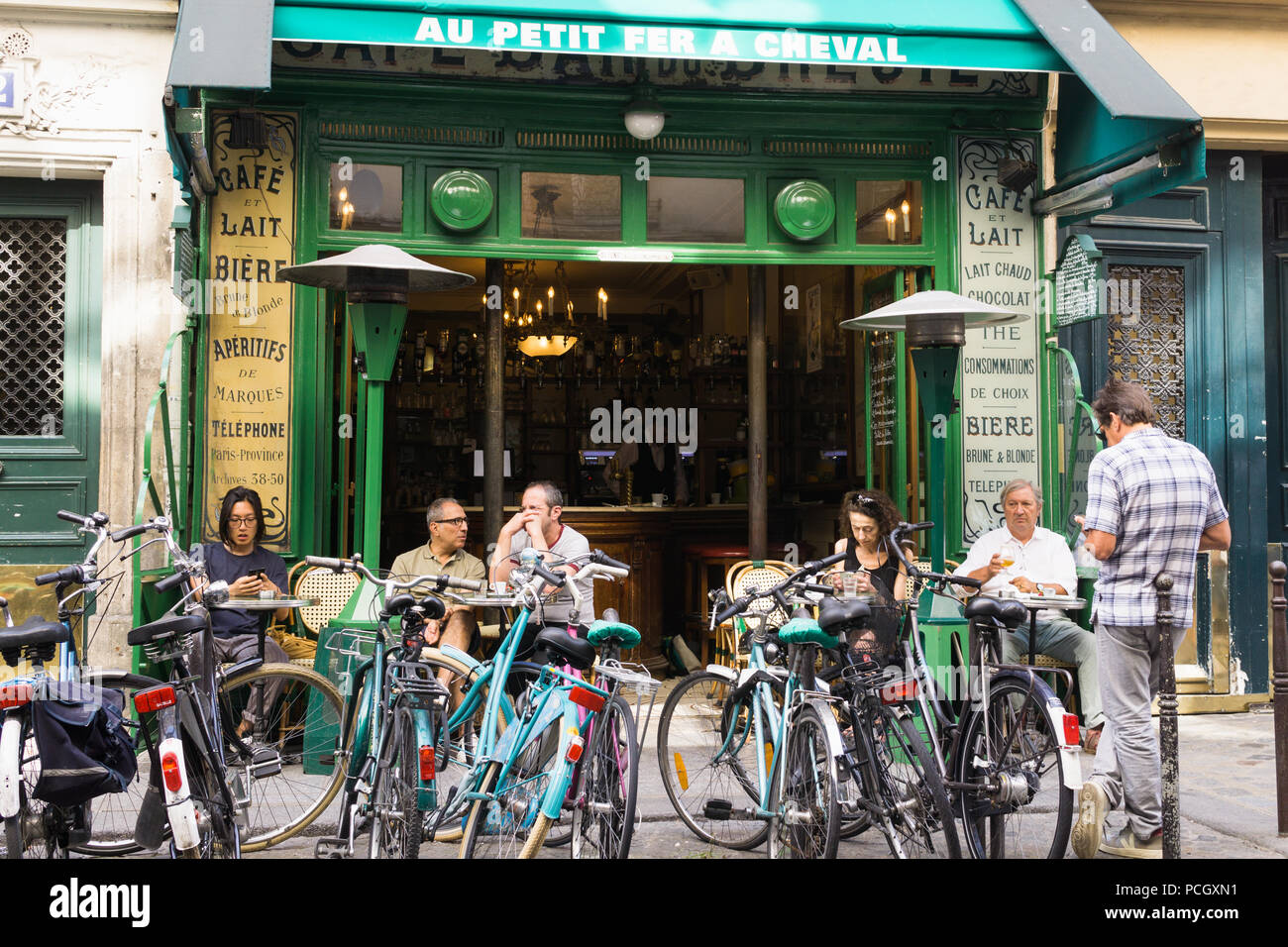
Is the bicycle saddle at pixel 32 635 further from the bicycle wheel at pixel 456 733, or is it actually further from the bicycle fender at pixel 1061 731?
the bicycle fender at pixel 1061 731

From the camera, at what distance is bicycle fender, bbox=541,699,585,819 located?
3.96 metres

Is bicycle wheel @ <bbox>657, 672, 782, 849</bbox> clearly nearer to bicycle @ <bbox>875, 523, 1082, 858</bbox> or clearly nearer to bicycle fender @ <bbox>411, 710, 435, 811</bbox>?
bicycle @ <bbox>875, 523, 1082, 858</bbox>

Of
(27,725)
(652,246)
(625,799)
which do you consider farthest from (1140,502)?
(27,725)

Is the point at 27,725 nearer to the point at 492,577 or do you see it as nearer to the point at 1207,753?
the point at 492,577

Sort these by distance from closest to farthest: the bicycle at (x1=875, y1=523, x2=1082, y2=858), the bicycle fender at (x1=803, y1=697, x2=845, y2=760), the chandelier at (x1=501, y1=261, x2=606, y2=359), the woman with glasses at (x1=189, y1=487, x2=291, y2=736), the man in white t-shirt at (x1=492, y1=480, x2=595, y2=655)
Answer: the bicycle fender at (x1=803, y1=697, x2=845, y2=760), the bicycle at (x1=875, y1=523, x2=1082, y2=858), the man in white t-shirt at (x1=492, y1=480, x2=595, y2=655), the woman with glasses at (x1=189, y1=487, x2=291, y2=736), the chandelier at (x1=501, y1=261, x2=606, y2=359)

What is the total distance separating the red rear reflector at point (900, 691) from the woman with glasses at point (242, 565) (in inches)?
128

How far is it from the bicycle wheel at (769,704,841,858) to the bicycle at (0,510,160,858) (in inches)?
92.3

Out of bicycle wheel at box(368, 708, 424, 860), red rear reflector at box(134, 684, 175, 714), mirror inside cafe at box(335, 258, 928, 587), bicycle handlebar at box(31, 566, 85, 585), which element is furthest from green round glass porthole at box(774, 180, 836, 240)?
red rear reflector at box(134, 684, 175, 714)

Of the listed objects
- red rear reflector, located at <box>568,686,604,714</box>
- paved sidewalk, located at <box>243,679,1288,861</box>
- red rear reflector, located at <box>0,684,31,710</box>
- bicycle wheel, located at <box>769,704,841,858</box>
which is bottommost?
paved sidewalk, located at <box>243,679,1288,861</box>

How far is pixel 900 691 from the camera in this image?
4.49 meters

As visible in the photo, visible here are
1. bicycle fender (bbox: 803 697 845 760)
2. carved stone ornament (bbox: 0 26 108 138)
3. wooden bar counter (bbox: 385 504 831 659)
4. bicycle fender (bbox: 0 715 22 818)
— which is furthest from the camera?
wooden bar counter (bbox: 385 504 831 659)

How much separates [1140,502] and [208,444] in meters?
5.14

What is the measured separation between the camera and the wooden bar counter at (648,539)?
9117 mm

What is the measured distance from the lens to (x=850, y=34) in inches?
252
